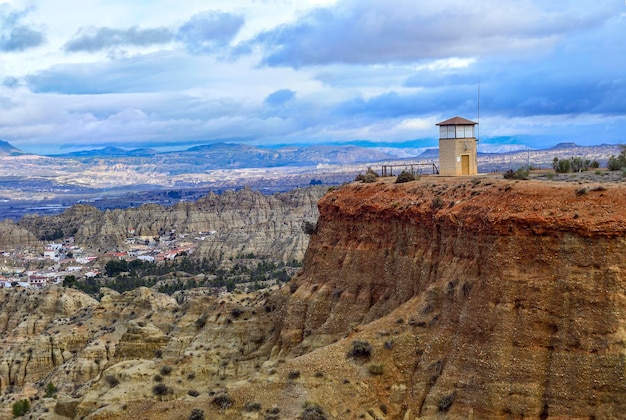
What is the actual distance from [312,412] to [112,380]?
1343cm

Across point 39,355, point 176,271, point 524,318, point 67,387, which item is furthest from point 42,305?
point 524,318

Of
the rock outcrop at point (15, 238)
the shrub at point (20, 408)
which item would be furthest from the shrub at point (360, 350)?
the rock outcrop at point (15, 238)

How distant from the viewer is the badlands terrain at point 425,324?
2834 centimetres

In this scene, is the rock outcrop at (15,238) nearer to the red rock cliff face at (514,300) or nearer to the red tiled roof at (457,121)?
the red tiled roof at (457,121)

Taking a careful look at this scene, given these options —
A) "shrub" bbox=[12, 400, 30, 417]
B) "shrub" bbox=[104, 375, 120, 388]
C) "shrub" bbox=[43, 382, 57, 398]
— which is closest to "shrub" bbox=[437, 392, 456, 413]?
"shrub" bbox=[104, 375, 120, 388]

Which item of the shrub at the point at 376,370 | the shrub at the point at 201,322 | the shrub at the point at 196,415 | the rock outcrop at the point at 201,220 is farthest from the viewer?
the rock outcrop at the point at 201,220

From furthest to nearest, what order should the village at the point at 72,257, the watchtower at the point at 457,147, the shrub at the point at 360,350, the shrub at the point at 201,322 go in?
1. the village at the point at 72,257
2. the shrub at the point at 201,322
3. the watchtower at the point at 457,147
4. the shrub at the point at 360,350

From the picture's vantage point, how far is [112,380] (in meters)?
42.0

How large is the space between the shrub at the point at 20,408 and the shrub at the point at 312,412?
24.9 metres

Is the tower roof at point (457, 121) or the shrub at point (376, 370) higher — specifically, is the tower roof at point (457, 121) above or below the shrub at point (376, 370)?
above

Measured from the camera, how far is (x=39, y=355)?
67.4 m

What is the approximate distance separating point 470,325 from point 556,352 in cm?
337

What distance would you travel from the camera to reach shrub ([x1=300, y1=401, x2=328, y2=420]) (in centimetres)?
3180

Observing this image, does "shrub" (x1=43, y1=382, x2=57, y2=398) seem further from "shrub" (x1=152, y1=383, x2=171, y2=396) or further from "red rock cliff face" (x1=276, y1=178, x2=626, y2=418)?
"red rock cliff face" (x1=276, y1=178, x2=626, y2=418)
